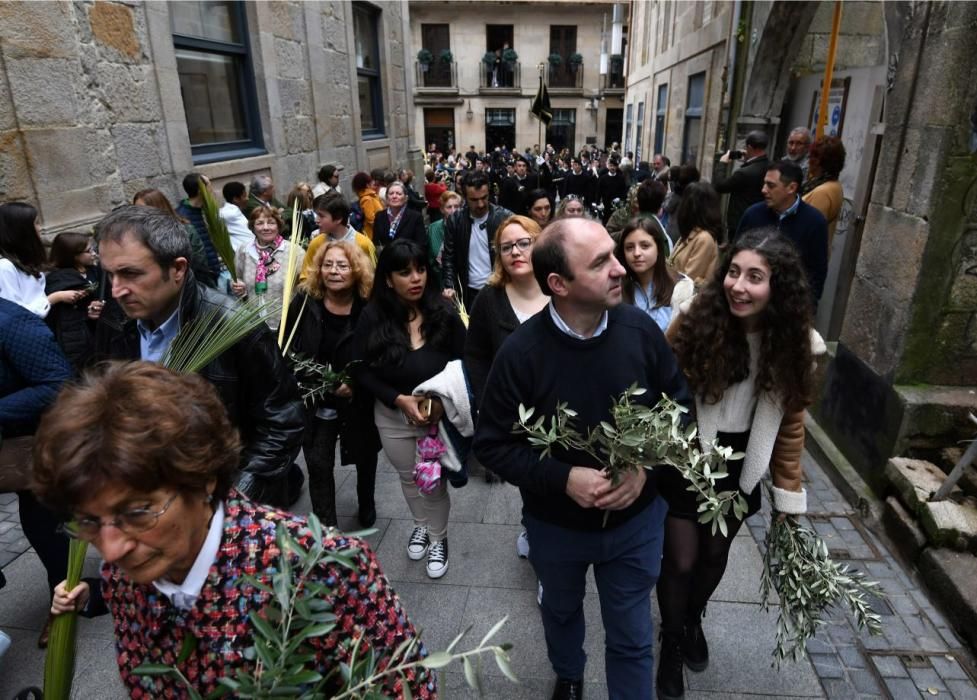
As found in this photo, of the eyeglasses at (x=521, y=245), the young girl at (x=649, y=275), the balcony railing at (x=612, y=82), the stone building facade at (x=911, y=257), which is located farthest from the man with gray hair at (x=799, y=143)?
the balcony railing at (x=612, y=82)

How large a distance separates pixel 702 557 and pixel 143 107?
594 centimetres

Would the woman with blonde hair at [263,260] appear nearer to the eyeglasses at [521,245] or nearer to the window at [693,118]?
the eyeglasses at [521,245]

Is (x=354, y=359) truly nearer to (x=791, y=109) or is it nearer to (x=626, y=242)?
(x=626, y=242)

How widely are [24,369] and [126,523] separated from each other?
1833mm

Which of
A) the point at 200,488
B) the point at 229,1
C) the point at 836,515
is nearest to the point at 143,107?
the point at 229,1

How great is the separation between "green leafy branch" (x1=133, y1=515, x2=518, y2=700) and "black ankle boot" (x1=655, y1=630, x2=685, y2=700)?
66.0 inches

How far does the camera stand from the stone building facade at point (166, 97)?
444 cm

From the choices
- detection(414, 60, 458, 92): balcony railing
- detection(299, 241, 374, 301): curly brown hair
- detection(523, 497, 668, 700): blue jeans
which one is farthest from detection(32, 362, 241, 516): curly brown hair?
detection(414, 60, 458, 92): balcony railing

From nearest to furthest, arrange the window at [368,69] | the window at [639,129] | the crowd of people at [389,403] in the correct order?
1. the crowd of people at [389,403]
2. the window at [368,69]
3. the window at [639,129]

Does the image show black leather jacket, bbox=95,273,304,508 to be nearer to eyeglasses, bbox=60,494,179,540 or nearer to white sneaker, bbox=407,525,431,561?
eyeglasses, bbox=60,494,179,540

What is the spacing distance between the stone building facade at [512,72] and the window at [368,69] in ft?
78.8

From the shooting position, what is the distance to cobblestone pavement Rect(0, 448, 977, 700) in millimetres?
2676

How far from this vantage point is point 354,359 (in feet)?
10.5

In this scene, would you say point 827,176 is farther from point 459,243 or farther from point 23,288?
point 23,288
